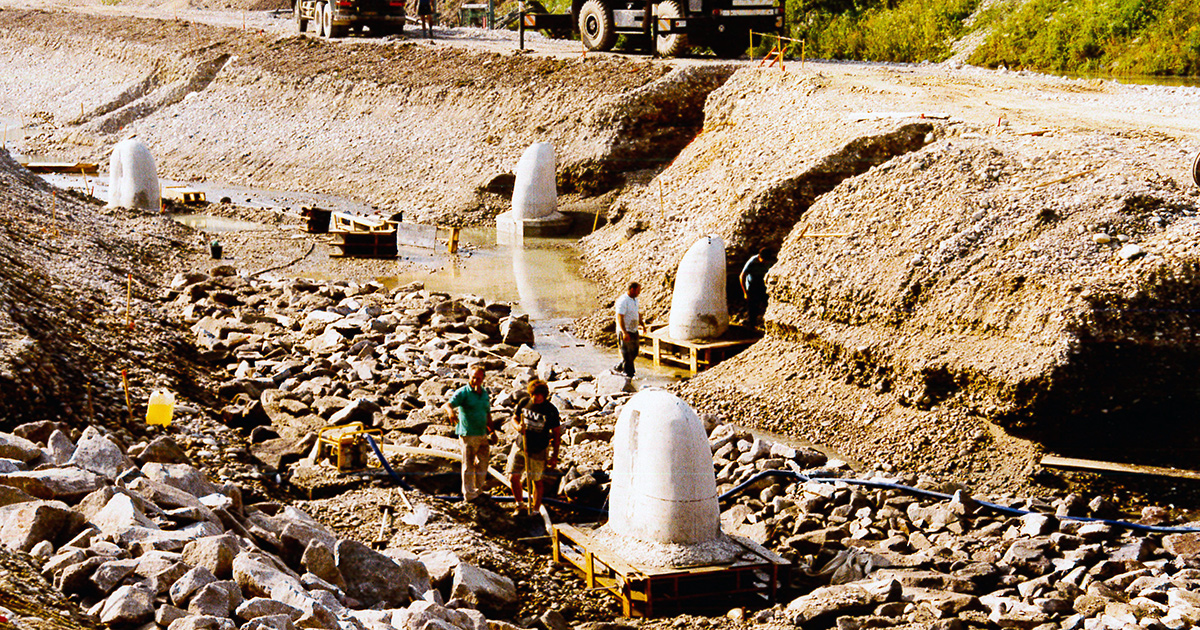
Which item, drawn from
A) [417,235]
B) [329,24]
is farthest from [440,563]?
[329,24]

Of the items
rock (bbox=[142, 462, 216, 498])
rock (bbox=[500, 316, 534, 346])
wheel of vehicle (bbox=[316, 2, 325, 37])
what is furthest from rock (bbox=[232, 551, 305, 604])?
wheel of vehicle (bbox=[316, 2, 325, 37])

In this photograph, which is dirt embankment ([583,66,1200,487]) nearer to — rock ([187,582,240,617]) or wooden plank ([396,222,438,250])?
wooden plank ([396,222,438,250])

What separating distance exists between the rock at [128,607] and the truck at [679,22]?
24.1 metres

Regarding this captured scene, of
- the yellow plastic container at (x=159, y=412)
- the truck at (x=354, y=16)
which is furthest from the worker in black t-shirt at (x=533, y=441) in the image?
the truck at (x=354, y=16)

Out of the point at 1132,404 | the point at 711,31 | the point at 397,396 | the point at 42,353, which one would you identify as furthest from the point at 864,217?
the point at 711,31

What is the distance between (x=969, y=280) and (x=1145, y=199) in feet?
6.49

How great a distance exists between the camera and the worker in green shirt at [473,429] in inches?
434

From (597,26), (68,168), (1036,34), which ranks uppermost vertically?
(1036,34)

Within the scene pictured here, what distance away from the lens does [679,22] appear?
2897 centimetres

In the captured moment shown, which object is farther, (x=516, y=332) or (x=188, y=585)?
(x=516, y=332)

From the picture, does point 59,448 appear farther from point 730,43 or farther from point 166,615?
point 730,43

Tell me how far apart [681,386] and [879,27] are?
2545cm

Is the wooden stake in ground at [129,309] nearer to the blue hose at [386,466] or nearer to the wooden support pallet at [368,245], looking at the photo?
the blue hose at [386,466]

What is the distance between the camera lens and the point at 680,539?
9.77 metres
